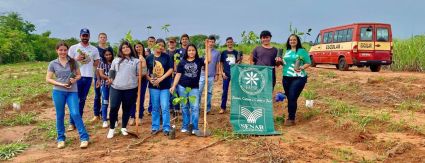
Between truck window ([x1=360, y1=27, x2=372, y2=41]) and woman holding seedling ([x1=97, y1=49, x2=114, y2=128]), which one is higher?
truck window ([x1=360, y1=27, x2=372, y2=41])

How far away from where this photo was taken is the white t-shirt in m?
6.84

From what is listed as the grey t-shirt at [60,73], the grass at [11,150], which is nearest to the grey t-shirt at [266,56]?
the grey t-shirt at [60,73]

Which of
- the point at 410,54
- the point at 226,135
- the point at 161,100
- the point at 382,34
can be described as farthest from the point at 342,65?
the point at 161,100

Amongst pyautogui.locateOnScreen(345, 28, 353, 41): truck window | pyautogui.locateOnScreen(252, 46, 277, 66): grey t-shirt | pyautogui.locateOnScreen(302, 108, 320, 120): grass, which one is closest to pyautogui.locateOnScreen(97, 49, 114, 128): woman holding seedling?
pyautogui.locateOnScreen(252, 46, 277, 66): grey t-shirt

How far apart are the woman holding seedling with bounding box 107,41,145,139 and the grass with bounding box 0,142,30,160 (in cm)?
141

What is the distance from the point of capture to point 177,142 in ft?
19.5

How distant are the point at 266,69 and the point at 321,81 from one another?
6.38 m

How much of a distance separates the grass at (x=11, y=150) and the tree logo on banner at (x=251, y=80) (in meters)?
3.52

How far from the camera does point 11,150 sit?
19.5 ft

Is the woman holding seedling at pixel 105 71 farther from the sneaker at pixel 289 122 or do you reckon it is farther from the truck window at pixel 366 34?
the truck window at pixel 366 34

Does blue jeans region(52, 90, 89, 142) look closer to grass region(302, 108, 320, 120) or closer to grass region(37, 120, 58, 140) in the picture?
grass region(37, 120, 58, 140)

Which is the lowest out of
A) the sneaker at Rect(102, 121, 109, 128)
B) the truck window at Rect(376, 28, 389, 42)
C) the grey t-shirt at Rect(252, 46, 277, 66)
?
the sneaker at Rect(102, 121, 109, 128)

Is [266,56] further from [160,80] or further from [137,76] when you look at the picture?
[137,76]

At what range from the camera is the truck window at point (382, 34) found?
16.0 metres
